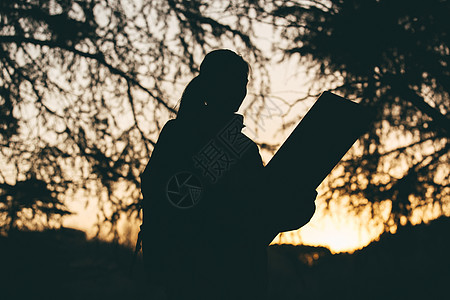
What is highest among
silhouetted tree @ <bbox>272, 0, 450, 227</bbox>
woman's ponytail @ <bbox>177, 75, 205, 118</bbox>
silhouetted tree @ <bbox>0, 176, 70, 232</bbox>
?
silhouetted tree @ <bbox>272, 0, 450, 227</bbox>

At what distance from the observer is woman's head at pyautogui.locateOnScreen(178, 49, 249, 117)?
4.01 ft

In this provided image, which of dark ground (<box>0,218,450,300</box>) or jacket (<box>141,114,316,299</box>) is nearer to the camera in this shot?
jacket (<box>141,114,316,299</box>)

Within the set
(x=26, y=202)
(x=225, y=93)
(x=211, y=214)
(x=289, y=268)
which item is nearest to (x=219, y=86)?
(x=225, y=93)

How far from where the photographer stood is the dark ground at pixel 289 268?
14.0ft

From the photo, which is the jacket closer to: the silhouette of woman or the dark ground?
the silhouette of woman

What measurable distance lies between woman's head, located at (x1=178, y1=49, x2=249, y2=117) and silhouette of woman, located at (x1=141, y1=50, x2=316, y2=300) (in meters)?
0.04

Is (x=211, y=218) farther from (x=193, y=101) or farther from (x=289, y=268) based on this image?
(x=289, y=268)

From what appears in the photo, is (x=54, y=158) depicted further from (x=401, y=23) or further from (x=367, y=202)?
(x=401, y=23)

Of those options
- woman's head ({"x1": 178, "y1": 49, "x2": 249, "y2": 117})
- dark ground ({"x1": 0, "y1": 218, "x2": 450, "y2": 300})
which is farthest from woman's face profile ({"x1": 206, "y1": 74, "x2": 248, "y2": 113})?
dark ground ({"x1": 0, "y1": 218, "x2": 450, "y2": 300})

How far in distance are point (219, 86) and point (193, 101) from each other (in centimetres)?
10

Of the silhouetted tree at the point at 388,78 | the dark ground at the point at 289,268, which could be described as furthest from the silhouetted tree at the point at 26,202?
the silhouetted tree at the point at 388,78

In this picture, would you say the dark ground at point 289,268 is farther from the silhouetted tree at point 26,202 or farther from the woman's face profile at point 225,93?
the woman's face profile at point 225,93

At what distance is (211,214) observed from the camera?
114 cm

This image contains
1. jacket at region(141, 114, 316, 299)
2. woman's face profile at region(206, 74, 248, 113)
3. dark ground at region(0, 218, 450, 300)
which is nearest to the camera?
jacket at region(141, 114, 316, 299)
